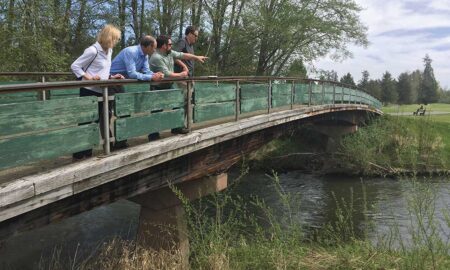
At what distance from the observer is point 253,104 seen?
998 centimetres

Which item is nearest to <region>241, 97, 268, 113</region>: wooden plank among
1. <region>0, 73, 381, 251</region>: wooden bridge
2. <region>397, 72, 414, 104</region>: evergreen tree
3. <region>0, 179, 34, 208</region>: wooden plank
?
<region>0, 73, 381, 251</region>: wooden bridge

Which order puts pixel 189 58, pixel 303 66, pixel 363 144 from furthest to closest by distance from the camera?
pixel 303 66 → pixel 363 144 → pixel 189 58

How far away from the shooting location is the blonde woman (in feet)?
17.1

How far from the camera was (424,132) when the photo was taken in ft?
79.9

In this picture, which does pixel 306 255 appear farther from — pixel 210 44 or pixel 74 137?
pixel 210 44

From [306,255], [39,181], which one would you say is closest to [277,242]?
[306,255]

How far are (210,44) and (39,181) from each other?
2254 centimetres

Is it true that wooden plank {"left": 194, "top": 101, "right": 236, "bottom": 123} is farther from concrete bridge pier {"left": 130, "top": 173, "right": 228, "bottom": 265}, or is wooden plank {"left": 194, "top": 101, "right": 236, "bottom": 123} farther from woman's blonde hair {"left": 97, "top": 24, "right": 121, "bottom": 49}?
woman's blonde hair {"left": 97, "top": 24, "right": 121, "bottom": 49}

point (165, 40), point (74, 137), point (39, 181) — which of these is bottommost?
point (39, 181)

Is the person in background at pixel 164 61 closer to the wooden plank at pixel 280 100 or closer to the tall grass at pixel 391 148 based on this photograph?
the wooden plank at pixel 280 100

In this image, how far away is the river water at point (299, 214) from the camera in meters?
7.72

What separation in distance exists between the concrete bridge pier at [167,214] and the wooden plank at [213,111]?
1.15 meters

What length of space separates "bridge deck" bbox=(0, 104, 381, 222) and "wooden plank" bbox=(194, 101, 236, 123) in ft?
0.66

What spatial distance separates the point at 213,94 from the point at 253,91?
2.33m
